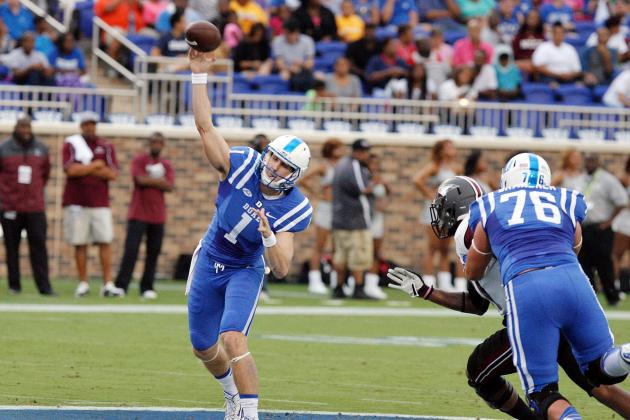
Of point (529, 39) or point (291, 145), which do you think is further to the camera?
point (529, 39)

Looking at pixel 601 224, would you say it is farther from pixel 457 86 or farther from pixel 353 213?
pixel 457 86

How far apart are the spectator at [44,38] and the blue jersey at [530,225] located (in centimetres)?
1421

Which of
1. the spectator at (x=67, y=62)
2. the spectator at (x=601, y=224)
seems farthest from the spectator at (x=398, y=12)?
the spectator at (x=601, y=224)

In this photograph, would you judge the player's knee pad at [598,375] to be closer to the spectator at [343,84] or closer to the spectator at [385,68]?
the spectator at [343,84]

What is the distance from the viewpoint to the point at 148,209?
17.7m

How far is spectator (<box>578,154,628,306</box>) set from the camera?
59.1 ft

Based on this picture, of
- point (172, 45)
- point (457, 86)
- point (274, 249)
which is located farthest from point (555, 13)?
point (274, 249)

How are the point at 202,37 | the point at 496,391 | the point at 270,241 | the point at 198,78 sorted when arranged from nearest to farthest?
1. the point at 270,241
2. the point at 496,391
3. the point at 202,37
4. the point at 198,78

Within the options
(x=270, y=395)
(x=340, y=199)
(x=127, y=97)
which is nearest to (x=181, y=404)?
(x=270, y=395)

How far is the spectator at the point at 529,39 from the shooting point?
2345cm

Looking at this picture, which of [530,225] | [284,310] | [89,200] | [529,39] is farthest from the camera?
[529,39]

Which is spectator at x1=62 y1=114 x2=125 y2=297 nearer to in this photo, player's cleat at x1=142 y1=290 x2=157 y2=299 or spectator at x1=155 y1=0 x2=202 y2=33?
player's cleat at x1=142 y1=290 x2=157 y2=299

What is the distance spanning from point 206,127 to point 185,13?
13.5 metres

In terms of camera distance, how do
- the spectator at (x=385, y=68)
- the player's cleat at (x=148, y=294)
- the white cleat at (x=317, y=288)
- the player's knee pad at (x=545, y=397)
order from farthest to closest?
the spectator at (x=385, y=68), the white cleat at (x=317, y=288), the player's cleat at (x=148, y=294), the player's knee pad at (x=545, y=397)
